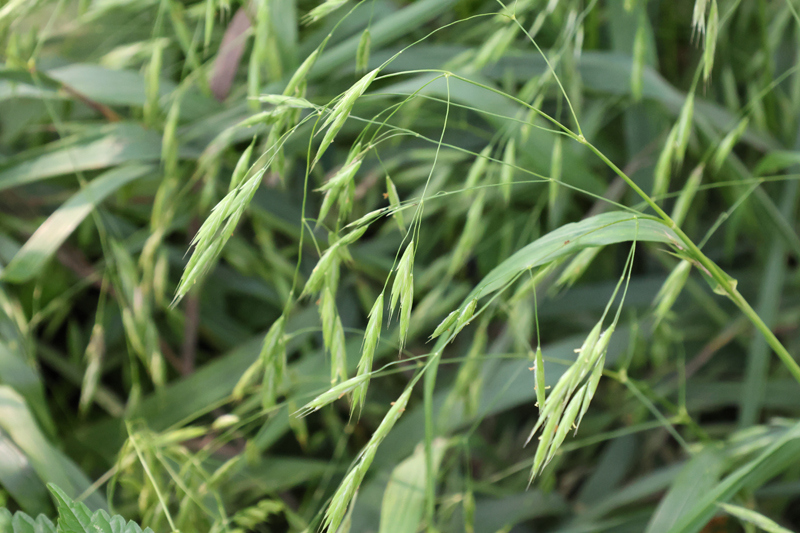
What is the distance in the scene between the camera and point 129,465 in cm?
59

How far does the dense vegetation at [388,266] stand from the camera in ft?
2.04

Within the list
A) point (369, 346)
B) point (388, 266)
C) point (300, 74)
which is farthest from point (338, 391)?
point (388, 266)

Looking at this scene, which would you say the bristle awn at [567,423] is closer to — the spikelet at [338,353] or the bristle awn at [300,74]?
the spikelet at [338,353]

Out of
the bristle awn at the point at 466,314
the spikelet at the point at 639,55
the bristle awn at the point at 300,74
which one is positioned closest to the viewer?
the bristle awn at the point at 466,314

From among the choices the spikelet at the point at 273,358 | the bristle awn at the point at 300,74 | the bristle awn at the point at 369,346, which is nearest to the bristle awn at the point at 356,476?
the bristle awn at the point at 369,346

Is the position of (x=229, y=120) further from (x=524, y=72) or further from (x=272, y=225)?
(x=524, y=72)

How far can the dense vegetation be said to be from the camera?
0.62 m

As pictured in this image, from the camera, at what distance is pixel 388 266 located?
2.60ft

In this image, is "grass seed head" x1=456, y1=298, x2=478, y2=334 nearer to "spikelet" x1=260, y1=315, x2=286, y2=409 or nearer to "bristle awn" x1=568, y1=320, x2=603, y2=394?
"bristle awn" x1=568, y1=320, x2=603, y2=394

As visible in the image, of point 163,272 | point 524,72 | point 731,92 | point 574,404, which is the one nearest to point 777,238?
point 731,92

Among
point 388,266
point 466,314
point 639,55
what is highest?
point 639,55

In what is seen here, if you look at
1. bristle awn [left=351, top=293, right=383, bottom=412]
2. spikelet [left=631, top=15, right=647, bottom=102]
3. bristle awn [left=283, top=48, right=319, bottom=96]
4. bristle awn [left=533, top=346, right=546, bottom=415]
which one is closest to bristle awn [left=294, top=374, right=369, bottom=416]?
bristle awn [left=351, top=293, right=383, bottom=412]

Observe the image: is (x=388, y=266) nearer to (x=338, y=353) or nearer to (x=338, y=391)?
(x=338, y=353)

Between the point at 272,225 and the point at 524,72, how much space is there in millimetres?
429
